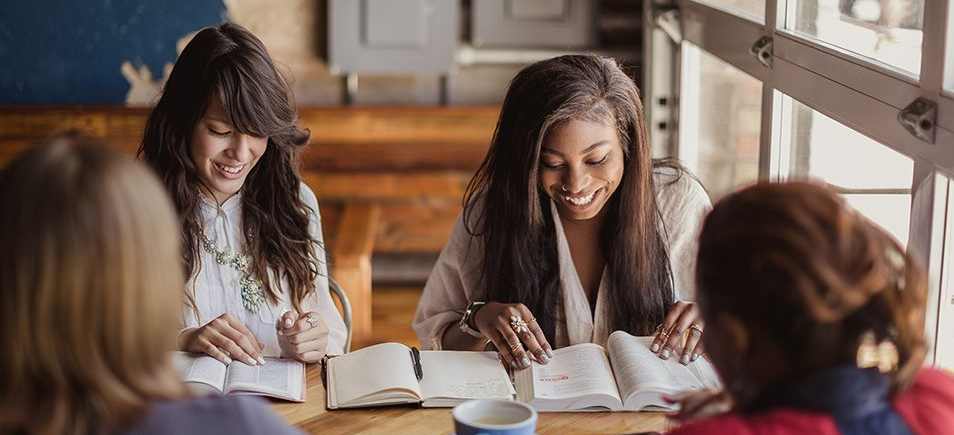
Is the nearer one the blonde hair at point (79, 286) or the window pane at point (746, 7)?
the blonde hair at point (79, 286)

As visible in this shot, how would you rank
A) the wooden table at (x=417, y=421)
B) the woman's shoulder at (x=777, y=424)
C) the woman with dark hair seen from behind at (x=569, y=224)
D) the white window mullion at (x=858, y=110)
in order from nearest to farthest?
the woman's shoulder at (x=777, y=424)
the white window mullion at (x=858, y=110)
the wooden table at (x=417, y=421)
the woman with dark hair seen from behind at (x=569, y=224)

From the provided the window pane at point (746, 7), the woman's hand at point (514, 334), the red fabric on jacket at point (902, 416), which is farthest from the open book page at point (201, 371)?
the window pane at point (746, 7)

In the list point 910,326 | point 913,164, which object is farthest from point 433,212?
point 910,326

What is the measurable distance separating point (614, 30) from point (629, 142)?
87.5 inches

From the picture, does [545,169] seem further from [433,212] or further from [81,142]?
[433,212]

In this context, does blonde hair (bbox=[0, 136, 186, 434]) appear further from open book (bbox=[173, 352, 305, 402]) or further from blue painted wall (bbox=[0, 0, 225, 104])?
blue painted wall (bbox=[0, 0, 225, 104])

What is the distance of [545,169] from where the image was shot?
2271 millimetres

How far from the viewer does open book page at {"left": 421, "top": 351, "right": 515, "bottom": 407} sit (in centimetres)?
188

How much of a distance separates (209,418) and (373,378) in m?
0.79

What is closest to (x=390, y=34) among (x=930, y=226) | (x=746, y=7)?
(x=746, y=7)

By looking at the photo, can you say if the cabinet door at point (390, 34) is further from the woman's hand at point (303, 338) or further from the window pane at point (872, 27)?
the woman's hand at point (303, 338)

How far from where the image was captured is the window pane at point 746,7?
9.11ft

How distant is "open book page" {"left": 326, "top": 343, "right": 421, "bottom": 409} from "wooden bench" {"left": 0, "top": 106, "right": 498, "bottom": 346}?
2.22 m

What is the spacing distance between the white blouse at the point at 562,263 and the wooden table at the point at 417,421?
1.59ft
